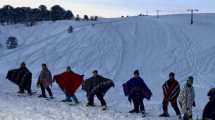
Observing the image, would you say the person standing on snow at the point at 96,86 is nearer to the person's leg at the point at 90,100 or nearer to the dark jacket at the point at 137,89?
the person's leg at the point at 90,100

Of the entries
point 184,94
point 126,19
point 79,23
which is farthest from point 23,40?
point 184,94

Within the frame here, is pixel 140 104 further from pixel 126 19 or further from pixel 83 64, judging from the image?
pixel 126 19

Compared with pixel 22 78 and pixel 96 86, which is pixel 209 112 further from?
pixel 22 78

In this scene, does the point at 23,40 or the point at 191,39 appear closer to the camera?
the point at 191,39

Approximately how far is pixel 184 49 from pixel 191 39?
503 centimetres

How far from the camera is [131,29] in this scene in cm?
6831

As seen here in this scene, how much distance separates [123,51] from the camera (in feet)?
192

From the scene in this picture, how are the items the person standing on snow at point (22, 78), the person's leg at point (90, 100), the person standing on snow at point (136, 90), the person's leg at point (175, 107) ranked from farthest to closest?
the person standing on snow at point (22, 78)
the person's leg at point (90, 100)
the person standing on snow at point (136, 90)
the person's leg at point (175, 107)

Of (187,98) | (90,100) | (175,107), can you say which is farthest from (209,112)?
(90,100)

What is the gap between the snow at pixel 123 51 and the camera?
4233 centimetres

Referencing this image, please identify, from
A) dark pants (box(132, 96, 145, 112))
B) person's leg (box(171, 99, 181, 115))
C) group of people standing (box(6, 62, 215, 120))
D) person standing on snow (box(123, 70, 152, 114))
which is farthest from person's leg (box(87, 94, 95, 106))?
person's leg (box(171, 99, 181, 115))

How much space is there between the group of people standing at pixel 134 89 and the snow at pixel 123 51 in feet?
2.63

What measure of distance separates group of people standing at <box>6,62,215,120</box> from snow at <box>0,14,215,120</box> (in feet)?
2.63

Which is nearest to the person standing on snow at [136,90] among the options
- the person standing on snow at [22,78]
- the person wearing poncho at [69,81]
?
the person wearing poncho at [69,81]
